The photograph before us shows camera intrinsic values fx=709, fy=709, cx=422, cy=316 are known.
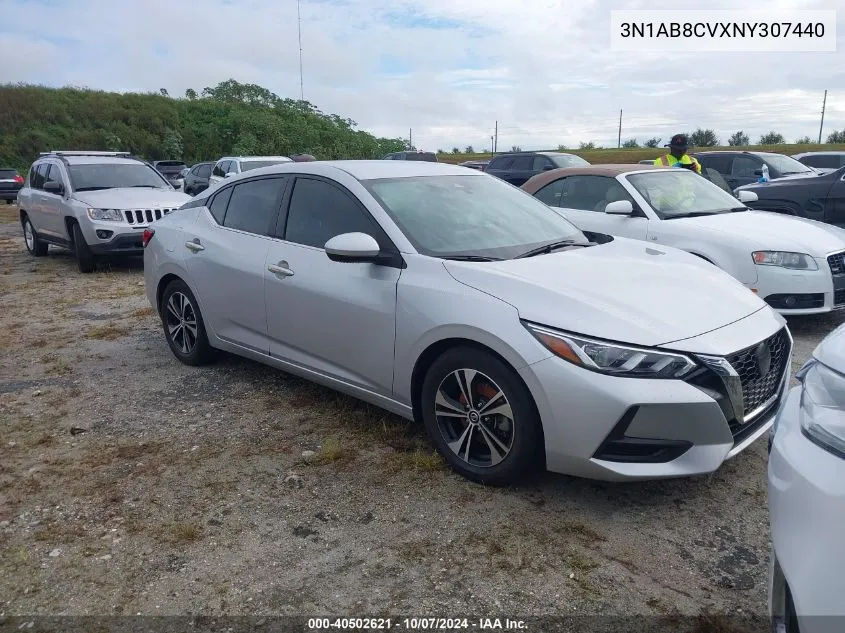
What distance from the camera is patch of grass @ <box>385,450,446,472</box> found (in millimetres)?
3738

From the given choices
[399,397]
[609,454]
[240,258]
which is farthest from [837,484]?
[240,258]

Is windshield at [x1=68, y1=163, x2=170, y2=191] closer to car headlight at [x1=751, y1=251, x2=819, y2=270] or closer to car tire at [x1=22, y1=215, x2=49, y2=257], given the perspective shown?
car tire at [x1=22, y1=215, x2=49, y2=257]

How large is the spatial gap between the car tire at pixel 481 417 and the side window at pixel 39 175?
995cm

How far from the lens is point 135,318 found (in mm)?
7395

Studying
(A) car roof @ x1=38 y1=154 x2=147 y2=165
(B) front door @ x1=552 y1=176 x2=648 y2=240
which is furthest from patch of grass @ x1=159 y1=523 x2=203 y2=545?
(A) car roof @ x1=38 y1=154 x2=147 y2=165

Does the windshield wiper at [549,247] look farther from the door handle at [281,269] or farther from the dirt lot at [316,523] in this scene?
the door handle at [281,269]

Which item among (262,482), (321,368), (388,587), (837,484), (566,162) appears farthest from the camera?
(566,162)

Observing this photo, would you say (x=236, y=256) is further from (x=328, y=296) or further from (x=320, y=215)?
(x=328, y=296)

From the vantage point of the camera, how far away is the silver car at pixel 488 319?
305 centimetres

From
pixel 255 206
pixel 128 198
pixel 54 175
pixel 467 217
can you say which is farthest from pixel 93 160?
pixel 467 217

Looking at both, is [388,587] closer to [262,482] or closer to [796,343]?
[262,482]

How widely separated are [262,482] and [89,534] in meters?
0.83

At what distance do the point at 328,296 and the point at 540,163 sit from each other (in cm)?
1593

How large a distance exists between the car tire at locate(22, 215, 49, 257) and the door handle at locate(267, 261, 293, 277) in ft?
29.8
